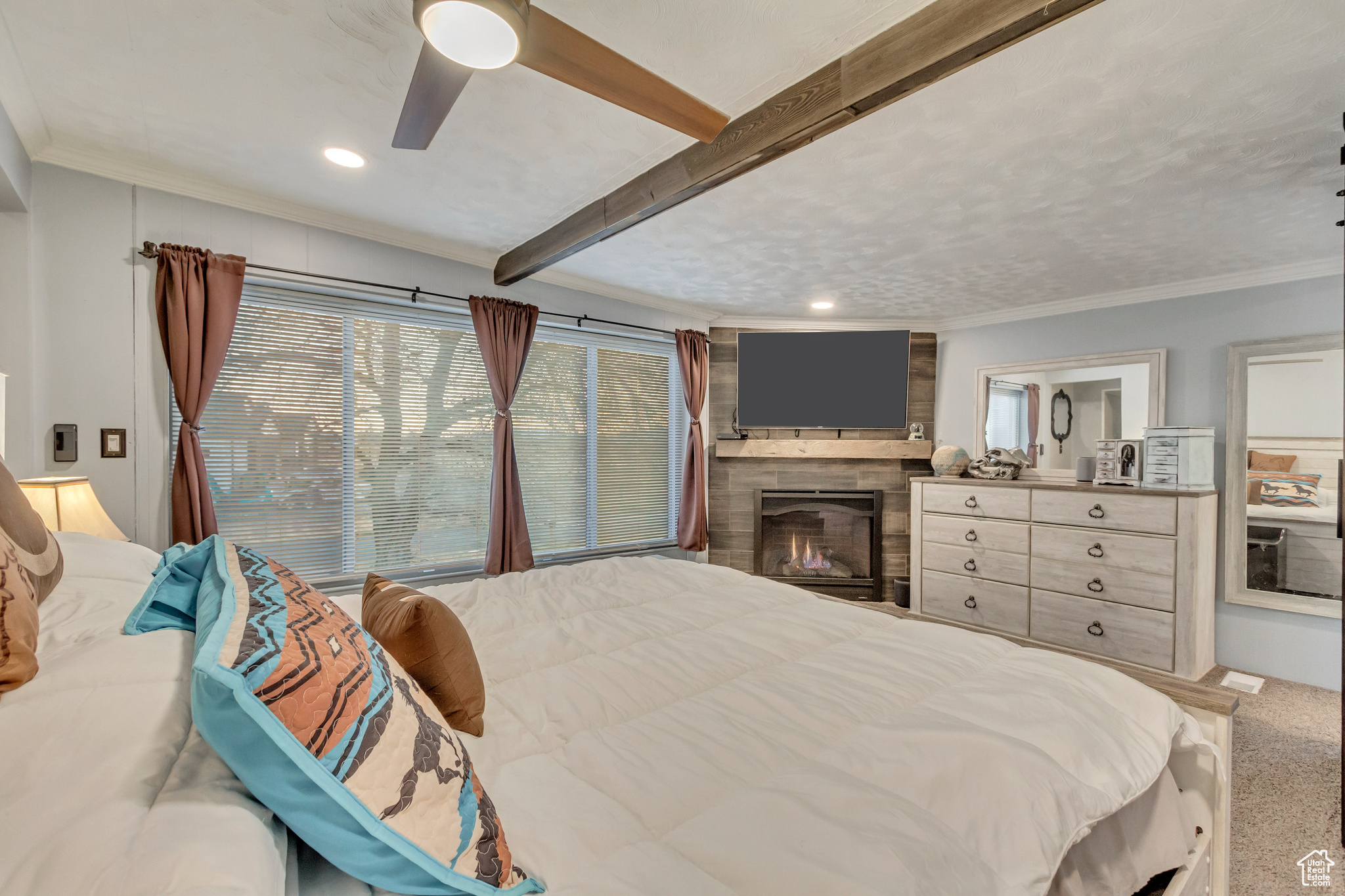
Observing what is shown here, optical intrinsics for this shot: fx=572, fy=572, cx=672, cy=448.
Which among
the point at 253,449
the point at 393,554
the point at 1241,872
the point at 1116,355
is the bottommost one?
the point at 1241,872

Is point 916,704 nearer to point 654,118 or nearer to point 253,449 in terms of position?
point 654,118

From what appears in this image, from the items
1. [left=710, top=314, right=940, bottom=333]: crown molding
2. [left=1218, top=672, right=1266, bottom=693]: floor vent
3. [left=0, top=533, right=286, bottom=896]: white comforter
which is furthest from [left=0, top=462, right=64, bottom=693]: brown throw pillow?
[left=1218, top=672, right=1266, bottom=693]: floor vent

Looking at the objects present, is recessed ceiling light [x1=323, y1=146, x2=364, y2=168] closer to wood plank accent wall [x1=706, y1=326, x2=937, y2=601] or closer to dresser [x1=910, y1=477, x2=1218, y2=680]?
wood plank accent wall [x1=706, y1=326, x2=937, y2=601]

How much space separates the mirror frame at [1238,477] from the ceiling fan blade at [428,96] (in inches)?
173

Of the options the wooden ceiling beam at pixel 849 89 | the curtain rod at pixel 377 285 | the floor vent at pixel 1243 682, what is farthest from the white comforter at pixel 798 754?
the floor vent at pixel 1243 682

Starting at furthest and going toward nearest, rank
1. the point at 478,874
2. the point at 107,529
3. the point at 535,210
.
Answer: the point at 535,210 → the point at 107,529 → the point at 478,874

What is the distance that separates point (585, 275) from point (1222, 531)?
4.29m

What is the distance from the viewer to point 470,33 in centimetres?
125

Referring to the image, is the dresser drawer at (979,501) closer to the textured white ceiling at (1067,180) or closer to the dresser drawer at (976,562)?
the dresser drawer at (976,562)

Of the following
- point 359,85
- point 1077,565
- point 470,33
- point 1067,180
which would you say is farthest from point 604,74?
point 1077,565

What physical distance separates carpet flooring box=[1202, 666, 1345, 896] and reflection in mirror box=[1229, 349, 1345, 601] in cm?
67

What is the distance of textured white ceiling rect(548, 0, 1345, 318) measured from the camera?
1.58m

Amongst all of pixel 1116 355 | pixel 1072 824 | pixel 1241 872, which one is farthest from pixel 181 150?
pixel 1116 355

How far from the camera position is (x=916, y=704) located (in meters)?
1.30
